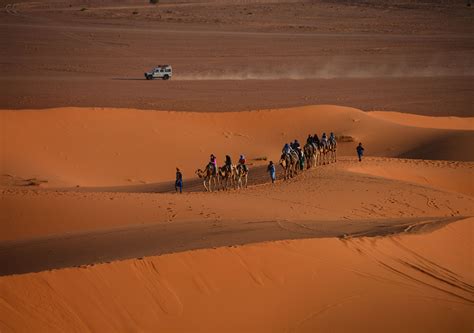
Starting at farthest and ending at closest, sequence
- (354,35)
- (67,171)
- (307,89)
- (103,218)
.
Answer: (354,35)
(307,89)
(67,171)
(103,218)

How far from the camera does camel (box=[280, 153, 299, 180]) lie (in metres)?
27.0

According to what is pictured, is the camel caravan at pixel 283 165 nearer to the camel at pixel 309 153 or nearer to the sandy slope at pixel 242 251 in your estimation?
the camel at pixel 309 153

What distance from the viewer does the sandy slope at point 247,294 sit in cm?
1175

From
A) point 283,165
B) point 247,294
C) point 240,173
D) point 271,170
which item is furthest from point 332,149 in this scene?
point 247,294

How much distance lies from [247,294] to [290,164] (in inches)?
599

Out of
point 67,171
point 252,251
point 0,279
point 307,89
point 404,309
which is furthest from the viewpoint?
point 307,89

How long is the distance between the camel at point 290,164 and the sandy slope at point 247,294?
40.3ft

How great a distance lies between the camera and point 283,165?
90.3 feet

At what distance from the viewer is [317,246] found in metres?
14.6

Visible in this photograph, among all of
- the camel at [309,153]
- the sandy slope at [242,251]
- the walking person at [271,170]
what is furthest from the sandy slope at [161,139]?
the walking person at [271,170]

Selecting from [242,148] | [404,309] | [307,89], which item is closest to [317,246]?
[404,309]

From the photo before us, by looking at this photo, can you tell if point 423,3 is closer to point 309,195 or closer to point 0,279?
point 309,195

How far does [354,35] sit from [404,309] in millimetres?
71247

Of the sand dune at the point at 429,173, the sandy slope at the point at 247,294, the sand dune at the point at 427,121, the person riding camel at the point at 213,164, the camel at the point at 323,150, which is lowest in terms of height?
the sand dune at the point at 427,121
